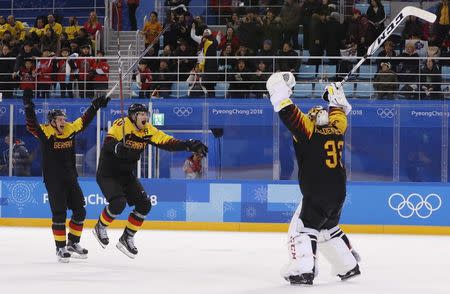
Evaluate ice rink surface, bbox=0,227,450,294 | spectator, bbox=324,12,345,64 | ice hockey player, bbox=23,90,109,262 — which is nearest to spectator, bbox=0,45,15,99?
ice rink surface, bbox=0,227,450,294

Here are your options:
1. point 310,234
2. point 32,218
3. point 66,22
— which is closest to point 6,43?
point 66,22

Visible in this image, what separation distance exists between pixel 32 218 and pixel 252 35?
5.54m

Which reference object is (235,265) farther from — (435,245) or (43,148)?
(435,245)

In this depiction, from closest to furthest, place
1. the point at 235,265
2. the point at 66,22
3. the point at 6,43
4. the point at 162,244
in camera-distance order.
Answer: the point at 235,265, the point at 162,244, the point at 6,43, the point at 66,22

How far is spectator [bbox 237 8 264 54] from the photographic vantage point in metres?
17.9

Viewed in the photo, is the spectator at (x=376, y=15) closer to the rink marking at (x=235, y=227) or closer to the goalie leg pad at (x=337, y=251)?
the rink marking at (x=235, y=227)

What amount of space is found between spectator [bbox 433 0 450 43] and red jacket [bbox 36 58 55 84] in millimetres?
7170

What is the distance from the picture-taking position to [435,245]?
12.3 m

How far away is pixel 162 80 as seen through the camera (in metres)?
17.5

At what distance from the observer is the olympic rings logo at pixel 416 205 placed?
1433 centimetres

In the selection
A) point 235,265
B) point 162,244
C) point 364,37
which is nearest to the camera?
point 235,265

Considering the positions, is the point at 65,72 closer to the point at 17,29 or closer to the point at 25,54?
the point at 25,54

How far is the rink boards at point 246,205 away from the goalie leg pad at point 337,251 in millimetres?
6256

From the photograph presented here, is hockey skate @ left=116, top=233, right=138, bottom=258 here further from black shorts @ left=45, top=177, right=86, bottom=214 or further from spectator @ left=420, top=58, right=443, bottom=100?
spectator @ left=420, top=58, right=443, bottom=100
